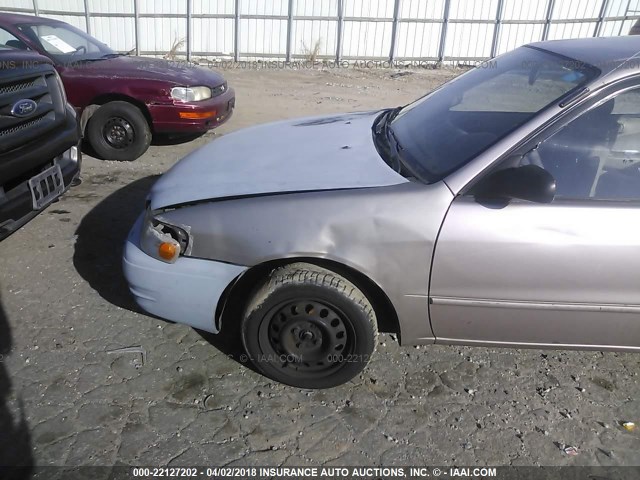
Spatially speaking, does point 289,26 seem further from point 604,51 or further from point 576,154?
point 576,154

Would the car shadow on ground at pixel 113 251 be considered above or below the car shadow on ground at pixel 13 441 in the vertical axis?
above

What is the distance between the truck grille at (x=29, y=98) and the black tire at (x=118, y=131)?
183 cm

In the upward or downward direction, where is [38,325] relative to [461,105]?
downward

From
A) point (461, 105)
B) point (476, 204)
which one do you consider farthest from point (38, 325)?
point (461, 105)

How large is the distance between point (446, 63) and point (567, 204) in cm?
1397

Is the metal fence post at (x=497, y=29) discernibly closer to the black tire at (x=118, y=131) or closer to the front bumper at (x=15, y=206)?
the black tire at (x=118, y=131)

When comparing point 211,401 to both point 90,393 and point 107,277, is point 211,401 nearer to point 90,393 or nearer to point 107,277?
point 90,393

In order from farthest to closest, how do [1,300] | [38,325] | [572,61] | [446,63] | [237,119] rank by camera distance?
1. [446,63]
2. [237,119]
3. [1,300]
4. [38,325]
5. [572,61]

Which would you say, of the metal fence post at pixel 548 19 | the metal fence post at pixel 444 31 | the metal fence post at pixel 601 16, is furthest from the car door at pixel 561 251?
the metal fence post at pixel 601 16

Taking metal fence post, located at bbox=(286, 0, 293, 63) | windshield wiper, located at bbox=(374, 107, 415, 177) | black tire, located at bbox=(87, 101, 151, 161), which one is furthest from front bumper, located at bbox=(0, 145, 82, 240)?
metal fence post, located at bbox=(286, 0, 293, 63)

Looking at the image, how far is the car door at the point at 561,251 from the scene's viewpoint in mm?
2381

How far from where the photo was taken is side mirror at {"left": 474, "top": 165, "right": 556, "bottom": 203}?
89.5 inches

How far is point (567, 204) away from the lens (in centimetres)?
240

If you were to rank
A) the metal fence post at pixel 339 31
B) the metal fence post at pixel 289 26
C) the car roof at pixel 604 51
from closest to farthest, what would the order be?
the car roof at pixel 604 51 → the metal fence post at pixel 289 26 → the metal fence post at pixel 339 31
